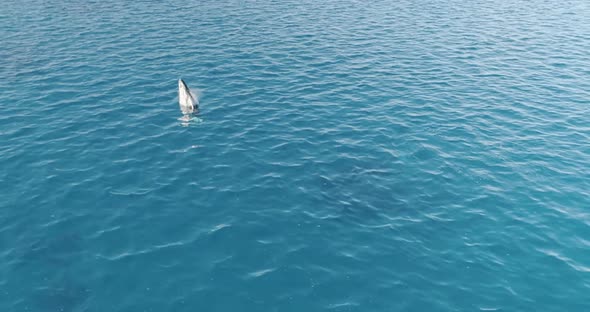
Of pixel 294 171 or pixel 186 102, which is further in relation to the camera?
pixel 186 102

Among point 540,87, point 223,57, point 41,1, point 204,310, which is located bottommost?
point 204,310

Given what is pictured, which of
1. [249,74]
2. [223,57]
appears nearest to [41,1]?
[223,57]

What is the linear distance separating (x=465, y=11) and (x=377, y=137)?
144ft

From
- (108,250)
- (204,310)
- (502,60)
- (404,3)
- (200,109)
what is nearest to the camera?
(204,310)

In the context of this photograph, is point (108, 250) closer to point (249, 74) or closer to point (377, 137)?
point (377, 137)

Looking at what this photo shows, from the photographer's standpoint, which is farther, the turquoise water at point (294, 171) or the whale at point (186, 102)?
the whale at point (186, 102)

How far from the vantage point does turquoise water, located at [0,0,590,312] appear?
2295cm

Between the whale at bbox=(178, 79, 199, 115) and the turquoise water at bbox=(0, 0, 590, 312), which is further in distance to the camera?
the whale at bbox=(178, 79, 199, 115)

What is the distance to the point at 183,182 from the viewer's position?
30.7 meters

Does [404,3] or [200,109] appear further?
[404,3]

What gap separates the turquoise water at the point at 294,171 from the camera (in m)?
23.0

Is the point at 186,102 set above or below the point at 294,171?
above

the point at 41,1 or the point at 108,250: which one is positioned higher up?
the point at 41,1

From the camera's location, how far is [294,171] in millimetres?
32125
